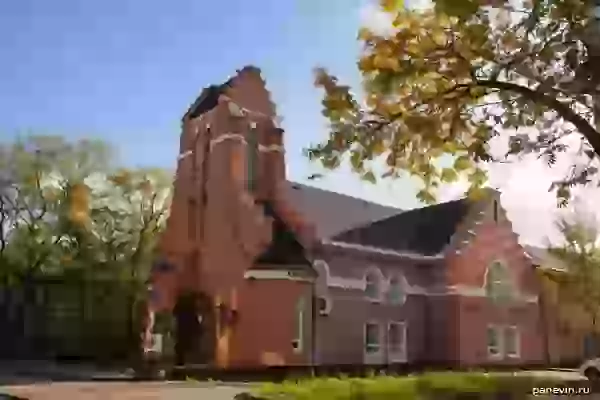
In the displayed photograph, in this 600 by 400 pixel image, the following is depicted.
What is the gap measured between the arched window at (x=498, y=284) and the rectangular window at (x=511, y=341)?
814 millimetres

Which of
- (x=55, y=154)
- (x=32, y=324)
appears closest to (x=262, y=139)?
(x=55, y=154)

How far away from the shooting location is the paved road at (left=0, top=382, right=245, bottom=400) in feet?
32.1

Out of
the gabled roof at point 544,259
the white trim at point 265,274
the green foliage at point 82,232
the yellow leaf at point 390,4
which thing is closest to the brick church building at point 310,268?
the white trim at point 265,274

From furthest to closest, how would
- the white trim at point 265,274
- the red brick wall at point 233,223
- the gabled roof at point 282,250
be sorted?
the gabled roof at point 282,250 → the white trim at point 265,274 → the red brick wall at point 233,223

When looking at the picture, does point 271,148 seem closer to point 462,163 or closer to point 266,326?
point 266,326

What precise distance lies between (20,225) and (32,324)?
2.42 meters

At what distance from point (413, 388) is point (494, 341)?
9652 mm

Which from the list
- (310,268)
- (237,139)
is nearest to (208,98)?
(237,139)

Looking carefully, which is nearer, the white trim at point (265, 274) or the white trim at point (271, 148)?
the white trim at point (271, 148)

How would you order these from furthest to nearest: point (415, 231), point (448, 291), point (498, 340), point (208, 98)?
point (415, 231) → point (448, 291) → point (498, 340) → point (208, 98)

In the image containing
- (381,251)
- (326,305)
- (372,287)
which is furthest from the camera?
(381,251)

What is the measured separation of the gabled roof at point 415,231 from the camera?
697 inches

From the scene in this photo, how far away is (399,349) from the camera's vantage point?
17828 millimetres

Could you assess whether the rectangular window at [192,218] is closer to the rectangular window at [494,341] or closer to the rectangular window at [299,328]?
the rectangular window at [299,328]
